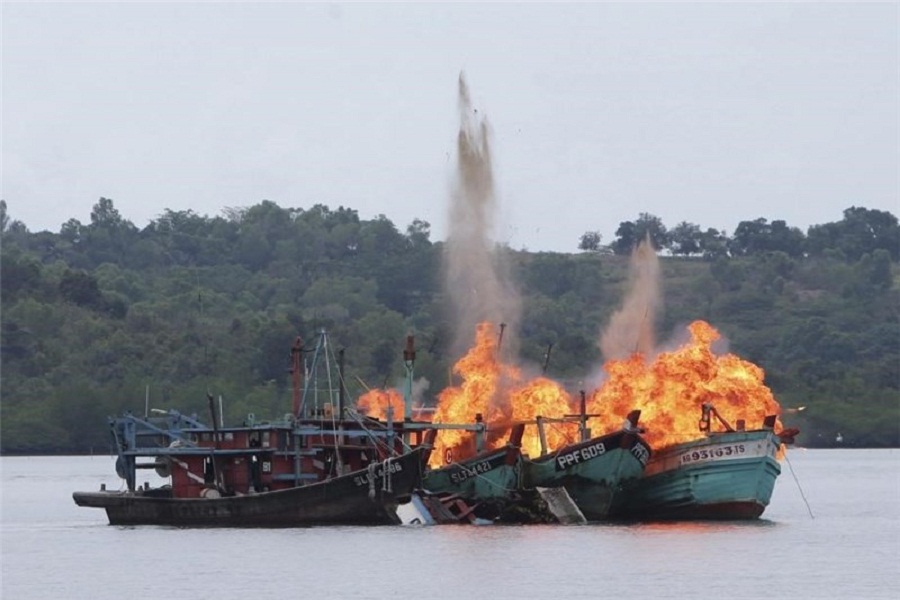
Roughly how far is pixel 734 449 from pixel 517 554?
11.8m

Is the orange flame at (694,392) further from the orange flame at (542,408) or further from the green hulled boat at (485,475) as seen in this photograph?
the green hulled boat at (485,475)

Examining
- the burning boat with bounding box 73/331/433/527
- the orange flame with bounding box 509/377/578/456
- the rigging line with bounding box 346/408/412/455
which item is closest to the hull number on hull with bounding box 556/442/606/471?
the burning boat with bounding box 73/331/433/527

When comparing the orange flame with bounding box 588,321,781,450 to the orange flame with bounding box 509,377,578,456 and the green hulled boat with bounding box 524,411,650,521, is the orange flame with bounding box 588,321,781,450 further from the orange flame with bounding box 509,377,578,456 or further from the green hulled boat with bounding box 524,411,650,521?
the orange flame with bounding box 509,377,578,456

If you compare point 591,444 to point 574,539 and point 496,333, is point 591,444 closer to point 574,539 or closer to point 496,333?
point 574,539

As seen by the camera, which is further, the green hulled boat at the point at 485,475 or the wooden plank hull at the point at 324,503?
the green hulled boat at the point at 485,475

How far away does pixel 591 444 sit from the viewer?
93312 mm

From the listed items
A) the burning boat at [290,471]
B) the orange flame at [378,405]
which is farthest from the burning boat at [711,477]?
the orange flame at [378,405]

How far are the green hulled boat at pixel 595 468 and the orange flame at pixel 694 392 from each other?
3181mm

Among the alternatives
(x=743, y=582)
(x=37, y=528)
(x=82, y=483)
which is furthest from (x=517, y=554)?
(x=82, y=483)

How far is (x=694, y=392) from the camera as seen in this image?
97.4 metres

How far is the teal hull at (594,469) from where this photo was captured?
92.8 meters

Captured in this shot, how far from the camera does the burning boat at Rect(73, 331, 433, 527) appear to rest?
92438mm

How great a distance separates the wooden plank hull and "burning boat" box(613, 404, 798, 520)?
32.4 feet

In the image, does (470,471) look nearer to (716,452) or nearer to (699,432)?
(699,432)
